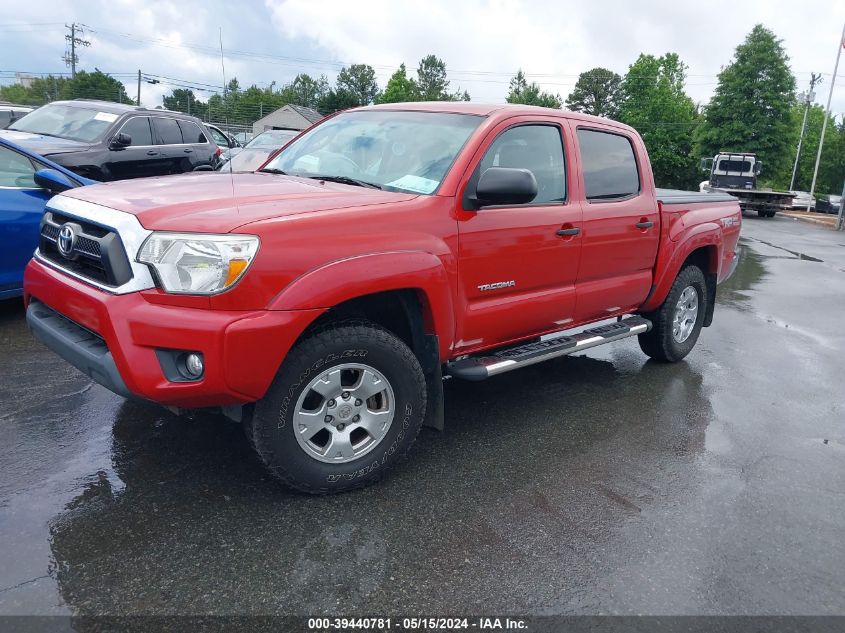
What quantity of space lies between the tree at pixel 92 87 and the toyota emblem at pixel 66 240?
194 ft

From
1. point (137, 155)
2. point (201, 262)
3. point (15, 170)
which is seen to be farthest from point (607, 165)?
point (137, 155)

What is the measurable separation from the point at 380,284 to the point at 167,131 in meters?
8.88

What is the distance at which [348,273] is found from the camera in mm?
3029

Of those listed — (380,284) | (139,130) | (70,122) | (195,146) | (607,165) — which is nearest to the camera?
(380,284)

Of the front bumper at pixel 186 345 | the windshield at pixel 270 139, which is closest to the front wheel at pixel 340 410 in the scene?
the front bumper at pixel 186 345

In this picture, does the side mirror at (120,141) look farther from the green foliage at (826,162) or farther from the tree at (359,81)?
the tree at (359,81)

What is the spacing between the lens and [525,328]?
412 centimetres

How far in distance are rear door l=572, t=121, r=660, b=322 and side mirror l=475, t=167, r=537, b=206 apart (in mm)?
1014

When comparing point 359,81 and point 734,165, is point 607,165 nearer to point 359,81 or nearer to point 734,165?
point 734,165

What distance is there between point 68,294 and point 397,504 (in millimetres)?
A: 1796

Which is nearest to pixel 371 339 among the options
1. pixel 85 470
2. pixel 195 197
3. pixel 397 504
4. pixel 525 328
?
pixel 397 504

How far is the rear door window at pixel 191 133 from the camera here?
36.6 feet

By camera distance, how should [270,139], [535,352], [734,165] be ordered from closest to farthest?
[535,352], [270,139], [734,165]

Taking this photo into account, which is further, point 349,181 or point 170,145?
point 170,145
